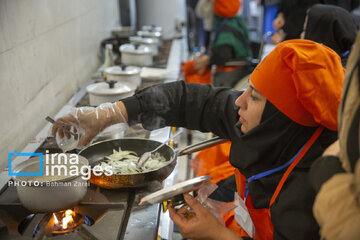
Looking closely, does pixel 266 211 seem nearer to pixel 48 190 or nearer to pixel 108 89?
pixel 48 190

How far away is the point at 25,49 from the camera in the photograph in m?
1.68

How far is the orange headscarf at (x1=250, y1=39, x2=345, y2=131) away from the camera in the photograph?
98 cm

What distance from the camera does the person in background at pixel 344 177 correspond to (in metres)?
0.56

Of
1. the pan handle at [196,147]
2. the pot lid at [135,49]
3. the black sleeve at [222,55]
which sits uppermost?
the pot lid at [135,49]

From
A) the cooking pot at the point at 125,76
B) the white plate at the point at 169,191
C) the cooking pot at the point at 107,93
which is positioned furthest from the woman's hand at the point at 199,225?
the cooking pot at the point at 125,76

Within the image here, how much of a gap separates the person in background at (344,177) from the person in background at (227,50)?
120 inches

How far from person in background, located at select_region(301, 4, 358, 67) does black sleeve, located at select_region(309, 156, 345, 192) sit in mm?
1566

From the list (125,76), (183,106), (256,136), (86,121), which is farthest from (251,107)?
(125,76)

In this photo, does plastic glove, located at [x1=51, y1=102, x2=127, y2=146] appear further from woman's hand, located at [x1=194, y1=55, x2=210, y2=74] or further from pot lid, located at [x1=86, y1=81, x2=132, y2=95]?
woman's hand, located at [x1=194, y1=55, x2=210, y2=74]

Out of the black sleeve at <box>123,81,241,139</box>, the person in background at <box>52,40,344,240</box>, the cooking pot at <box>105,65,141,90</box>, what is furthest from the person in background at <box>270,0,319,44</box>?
the person in background at <box>52,40,344,240</box>

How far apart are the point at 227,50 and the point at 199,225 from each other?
9.09ft

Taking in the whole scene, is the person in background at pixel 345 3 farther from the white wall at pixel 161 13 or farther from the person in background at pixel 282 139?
the person in background at pixel 282 139

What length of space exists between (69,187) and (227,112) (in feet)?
2.49

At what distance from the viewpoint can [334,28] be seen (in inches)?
81.1
